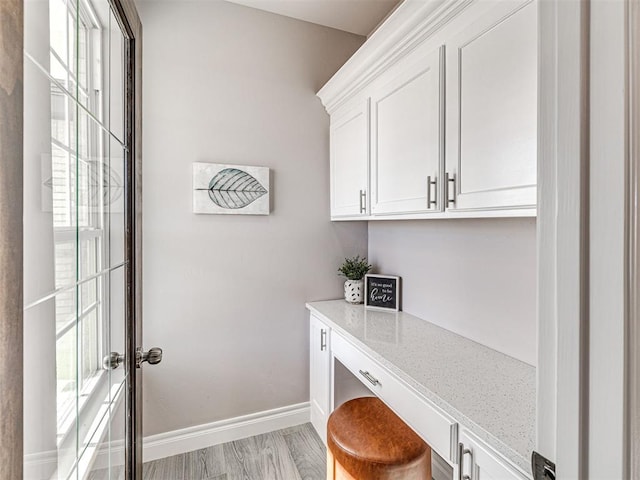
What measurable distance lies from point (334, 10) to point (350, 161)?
3.23 feet

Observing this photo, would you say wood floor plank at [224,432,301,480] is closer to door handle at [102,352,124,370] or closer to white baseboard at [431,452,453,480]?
white baseboard at [431,452,453,480]

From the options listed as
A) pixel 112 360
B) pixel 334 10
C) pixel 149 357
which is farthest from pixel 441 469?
pixel 334 10

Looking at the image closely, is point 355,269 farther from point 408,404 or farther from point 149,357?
point 149,357

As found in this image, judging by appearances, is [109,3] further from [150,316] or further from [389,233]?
[389,233]

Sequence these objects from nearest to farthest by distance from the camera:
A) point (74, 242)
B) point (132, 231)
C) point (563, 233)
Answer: point (563, 233) → point (74, 242) → point (132, 231)

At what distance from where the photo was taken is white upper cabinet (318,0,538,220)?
105 centimetres

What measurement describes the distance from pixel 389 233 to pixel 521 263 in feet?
3.20

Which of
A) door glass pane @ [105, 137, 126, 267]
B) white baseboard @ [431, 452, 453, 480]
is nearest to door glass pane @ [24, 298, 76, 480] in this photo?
door glass pane @ [105, 137, 126, 267]

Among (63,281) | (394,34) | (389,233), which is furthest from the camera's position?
(389,233)

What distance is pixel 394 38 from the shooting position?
1.52 meters

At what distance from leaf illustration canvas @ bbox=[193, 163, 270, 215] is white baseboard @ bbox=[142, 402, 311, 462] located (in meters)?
1.32

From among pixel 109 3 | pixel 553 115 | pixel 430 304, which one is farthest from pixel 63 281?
pixel 430 304

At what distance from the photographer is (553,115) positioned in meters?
0.50

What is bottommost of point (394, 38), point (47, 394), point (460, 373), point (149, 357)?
point (460, 373)
